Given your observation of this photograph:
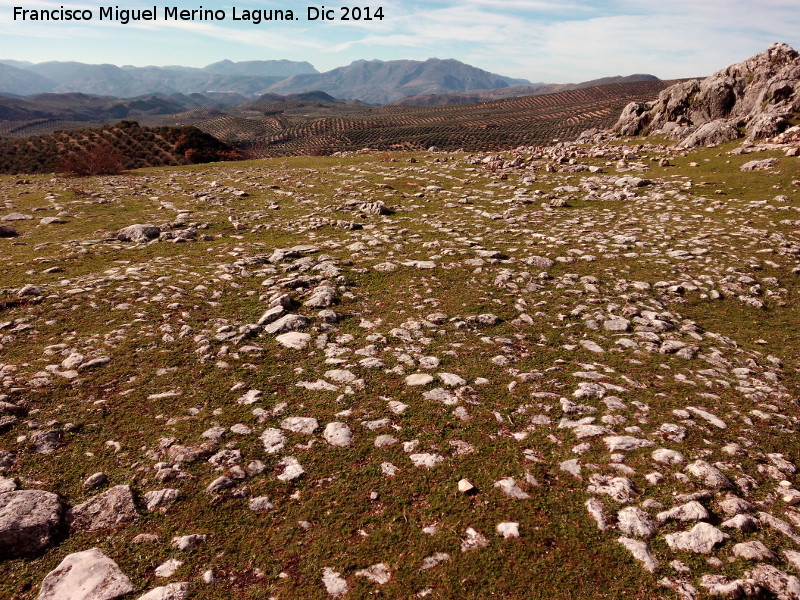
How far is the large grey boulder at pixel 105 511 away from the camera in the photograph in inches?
149

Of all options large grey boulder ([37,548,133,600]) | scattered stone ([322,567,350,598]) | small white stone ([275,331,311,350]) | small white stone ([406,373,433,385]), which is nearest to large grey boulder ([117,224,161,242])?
small white stone ([275,331,311,350])

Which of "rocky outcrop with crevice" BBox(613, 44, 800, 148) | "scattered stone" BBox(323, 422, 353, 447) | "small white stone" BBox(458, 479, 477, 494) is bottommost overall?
"small white stone" BBox(458, 479, 477, 494)

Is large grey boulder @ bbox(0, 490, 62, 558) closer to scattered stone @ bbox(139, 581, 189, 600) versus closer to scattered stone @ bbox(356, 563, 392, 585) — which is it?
scattered stone @ bbox(139, 581, 189, 600)

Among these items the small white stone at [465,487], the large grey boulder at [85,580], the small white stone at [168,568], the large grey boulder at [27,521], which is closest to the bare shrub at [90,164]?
the large grey boulder at [27,521]

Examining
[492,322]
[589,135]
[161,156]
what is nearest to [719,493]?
[492,322]

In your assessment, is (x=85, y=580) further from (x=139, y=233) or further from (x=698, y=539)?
(x=139, y=233)

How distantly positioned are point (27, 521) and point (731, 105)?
37617 mm

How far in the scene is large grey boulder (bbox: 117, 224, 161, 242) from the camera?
1232 cm

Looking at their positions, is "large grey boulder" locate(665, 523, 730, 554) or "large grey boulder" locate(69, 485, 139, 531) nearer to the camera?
"large grey boulder" locate(665, 523, 730, 554)

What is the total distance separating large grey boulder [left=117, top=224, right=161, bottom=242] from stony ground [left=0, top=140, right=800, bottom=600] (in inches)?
5.2

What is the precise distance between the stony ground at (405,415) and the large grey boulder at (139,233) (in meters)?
0.13

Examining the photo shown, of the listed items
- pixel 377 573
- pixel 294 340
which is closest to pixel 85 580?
pixel 377 573

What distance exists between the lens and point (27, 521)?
144 inches

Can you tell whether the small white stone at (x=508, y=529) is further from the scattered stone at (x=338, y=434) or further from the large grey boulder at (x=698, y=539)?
the scattered stone at (x=338, y=434)
